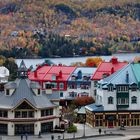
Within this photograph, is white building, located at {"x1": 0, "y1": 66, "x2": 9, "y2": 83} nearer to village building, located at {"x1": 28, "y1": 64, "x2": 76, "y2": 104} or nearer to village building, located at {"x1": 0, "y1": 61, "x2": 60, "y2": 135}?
village building, located at {"x1": 28, "y1": 64, "x2": 76, "y2": 104}

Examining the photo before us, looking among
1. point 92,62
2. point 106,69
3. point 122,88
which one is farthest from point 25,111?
point 92,62

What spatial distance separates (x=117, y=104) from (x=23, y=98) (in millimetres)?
9845

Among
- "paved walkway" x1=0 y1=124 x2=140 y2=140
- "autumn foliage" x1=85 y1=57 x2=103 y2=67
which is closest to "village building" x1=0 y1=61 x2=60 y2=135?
"paved walkway" x1=0 y1=124 x2=140 y2=140

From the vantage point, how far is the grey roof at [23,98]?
211ft

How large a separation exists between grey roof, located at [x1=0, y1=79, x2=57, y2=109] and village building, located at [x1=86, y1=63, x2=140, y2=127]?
5307 mm

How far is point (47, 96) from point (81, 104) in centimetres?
1267

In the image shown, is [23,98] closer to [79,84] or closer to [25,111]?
[25,111]

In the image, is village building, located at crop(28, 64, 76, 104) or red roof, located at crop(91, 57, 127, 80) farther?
village building, located at crop(28, 64, 76, 104)

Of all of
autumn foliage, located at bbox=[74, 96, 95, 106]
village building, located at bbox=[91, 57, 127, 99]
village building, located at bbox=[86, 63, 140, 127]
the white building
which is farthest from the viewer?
the white building

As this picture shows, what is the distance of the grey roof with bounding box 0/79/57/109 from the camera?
64250 mm

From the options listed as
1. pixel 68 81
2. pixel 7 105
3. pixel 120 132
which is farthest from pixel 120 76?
pixel 68 81

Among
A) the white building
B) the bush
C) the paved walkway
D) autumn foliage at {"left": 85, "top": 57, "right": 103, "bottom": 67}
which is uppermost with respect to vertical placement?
autumn foliage at {"left": 85, "top": 57, "right": 103, "bottom": 67}

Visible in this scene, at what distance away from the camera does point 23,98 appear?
64.1 m

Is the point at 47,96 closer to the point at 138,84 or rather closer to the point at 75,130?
the point at 75,130
